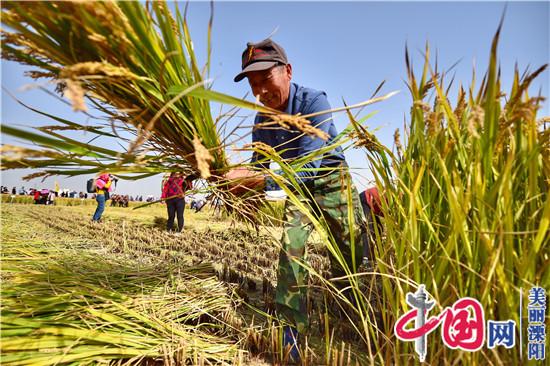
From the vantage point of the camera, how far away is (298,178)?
1.44m

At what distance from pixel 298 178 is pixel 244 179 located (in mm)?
269

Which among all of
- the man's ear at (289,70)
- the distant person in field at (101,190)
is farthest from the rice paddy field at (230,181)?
the distant person in field at (101,190)

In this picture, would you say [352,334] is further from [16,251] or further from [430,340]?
[16,251]

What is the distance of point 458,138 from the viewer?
94cm

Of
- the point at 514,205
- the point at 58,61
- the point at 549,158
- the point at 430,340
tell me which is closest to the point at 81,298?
the point at 58,61

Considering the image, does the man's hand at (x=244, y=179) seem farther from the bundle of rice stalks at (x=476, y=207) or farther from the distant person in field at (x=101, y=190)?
the distant person in field at (x=101, y=190)

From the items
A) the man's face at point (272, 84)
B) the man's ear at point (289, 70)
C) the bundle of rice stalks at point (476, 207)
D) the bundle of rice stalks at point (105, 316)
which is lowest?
the bundle of rice stalks at point (105, 316)

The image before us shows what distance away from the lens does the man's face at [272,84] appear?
183 centimetres

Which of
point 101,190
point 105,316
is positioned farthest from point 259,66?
point 101,190

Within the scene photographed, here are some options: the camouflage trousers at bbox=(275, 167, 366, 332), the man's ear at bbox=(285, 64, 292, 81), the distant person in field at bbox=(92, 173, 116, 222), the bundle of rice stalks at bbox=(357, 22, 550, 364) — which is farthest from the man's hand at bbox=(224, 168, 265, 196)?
the distant person in field at bbox=(92, 173, 116, 222)

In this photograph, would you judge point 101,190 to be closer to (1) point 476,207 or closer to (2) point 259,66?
(2) point 259,66

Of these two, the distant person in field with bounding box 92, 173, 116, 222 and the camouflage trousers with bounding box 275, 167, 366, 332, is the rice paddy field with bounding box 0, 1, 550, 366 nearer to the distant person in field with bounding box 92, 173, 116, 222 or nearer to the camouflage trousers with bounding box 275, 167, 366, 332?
the camouflage trousers with bounding box 275, 167, 366, 332

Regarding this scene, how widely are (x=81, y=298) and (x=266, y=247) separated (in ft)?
11.2

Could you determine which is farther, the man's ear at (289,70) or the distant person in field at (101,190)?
the distant person in field at (101,190)
